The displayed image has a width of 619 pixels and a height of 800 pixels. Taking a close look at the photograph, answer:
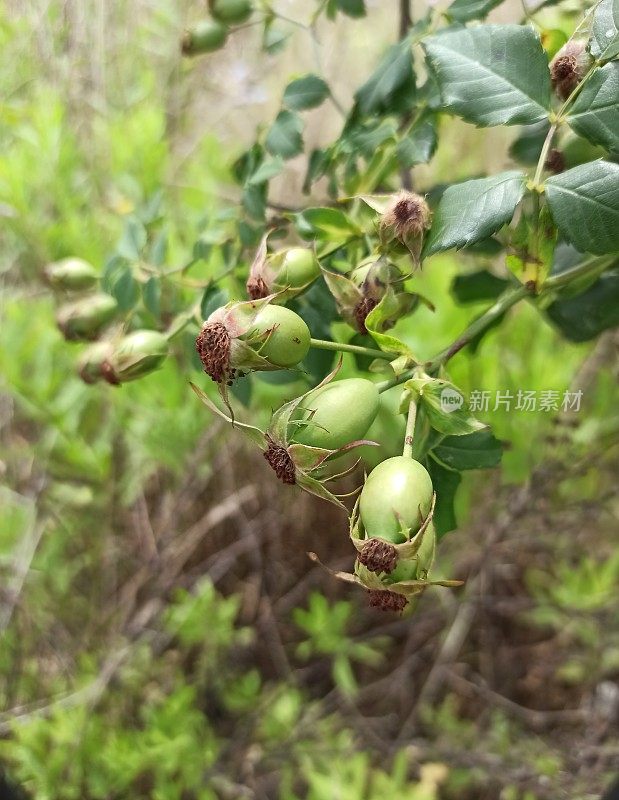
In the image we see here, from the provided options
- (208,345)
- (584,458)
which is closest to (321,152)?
(208,345)

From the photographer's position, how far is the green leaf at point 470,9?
2.11ft

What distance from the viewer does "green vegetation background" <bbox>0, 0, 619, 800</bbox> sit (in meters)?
1.25

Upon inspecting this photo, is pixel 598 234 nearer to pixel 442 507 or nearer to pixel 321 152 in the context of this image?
pixel 442 507

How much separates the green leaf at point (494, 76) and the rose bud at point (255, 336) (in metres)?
0.21

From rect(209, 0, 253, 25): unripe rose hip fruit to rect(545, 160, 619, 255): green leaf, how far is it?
54 cm

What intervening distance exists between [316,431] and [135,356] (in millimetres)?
276

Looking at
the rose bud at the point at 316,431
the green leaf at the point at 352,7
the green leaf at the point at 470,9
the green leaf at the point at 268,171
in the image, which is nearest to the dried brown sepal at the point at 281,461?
the rose bud at the point at 316,431

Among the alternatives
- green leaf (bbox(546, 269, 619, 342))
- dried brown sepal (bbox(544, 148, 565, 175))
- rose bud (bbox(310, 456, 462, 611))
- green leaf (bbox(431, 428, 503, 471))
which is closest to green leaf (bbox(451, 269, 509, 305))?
green leaf (bbox(546, 269, 619, 342))

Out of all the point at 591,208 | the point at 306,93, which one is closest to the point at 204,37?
the point at 306,93

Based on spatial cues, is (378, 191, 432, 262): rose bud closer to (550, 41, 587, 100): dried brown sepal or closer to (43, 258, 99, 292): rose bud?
(550, 41, 587, 100): dried brown sepal

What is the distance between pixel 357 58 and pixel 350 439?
2100mm

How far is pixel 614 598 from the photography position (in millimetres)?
1526

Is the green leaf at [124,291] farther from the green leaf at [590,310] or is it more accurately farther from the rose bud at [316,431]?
the green leaf at [590,310]

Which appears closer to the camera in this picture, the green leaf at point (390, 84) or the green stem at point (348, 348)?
the green stem at point (348, 348)
